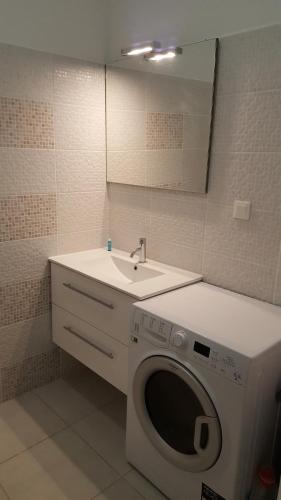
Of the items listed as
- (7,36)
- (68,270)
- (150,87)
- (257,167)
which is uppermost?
(7,36)

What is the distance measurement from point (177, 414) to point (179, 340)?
348 millimetres

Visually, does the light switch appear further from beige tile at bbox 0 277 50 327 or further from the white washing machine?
beige tile at bbox 0 277 50 327

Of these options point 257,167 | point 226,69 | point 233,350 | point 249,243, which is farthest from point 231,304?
point 226,69

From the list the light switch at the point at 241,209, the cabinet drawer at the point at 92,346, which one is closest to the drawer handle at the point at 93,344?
the cabinet drawer at the point at 92,346

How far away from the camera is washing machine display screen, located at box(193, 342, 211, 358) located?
1.31 m

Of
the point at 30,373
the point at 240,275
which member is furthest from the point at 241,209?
the point at 30,373

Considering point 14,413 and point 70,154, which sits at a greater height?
point 70,154

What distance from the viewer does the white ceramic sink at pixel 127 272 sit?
1.76 m

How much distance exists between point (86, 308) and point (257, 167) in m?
1.10

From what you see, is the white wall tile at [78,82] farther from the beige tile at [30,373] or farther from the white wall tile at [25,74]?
the beige tile at [30,373]

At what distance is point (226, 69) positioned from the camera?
5.55ft

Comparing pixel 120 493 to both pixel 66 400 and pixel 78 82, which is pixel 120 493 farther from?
pixel 78 82

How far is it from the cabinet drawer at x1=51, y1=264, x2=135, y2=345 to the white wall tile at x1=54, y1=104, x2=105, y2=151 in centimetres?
73

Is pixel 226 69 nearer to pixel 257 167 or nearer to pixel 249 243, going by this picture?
pixel 257 167
